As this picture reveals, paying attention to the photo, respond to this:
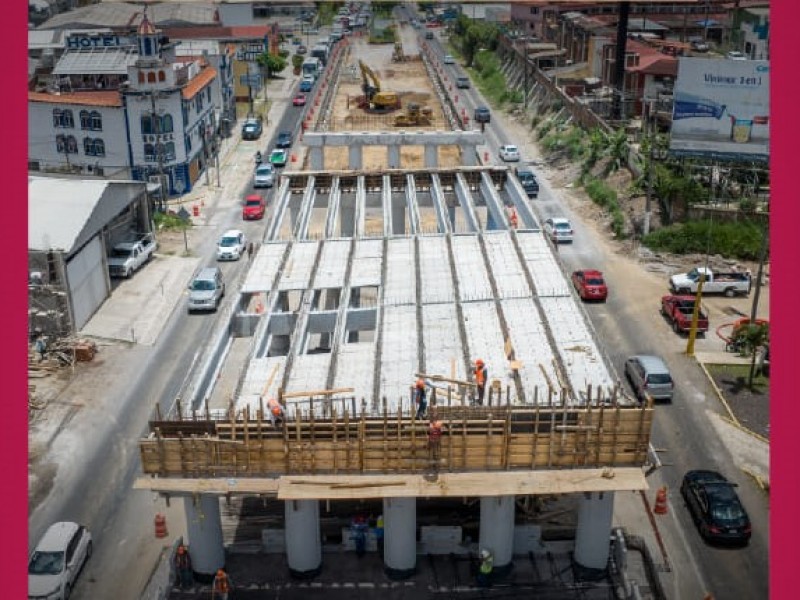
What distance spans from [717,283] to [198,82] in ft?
172

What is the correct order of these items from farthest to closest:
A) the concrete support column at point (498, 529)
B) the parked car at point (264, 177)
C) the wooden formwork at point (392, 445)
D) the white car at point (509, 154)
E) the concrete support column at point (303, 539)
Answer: the white car at point (509, 154)
the parked car at point (264, 177)
the concrete support column at point (303, 539)
the concrete support column at point (498, 529)
the wooden formwork at point (392, 445)

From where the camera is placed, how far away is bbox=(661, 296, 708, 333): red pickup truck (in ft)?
153

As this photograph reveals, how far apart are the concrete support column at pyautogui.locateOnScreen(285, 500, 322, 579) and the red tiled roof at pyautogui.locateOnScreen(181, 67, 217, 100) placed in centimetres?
5487

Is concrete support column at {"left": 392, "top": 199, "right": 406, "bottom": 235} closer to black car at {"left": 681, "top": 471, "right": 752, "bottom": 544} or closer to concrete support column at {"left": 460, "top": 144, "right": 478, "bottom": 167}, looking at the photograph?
concrete support column at {"left": 460, "top": 144, "right": 478, "bottom": 167}

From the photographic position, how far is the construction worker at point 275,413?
24156 mm

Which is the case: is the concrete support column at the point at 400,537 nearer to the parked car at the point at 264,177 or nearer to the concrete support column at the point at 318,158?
the concrete support column at the point at 318,158

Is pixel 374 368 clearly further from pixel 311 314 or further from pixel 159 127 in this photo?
pixel 159 127

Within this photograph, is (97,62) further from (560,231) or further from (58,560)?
(58,560)

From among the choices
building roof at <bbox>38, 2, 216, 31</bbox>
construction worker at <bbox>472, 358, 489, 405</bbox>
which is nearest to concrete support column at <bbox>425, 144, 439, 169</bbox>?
construction worker at <bbox>472, 358, 489, 405</bbox>

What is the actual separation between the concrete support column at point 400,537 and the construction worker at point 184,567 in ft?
21.3

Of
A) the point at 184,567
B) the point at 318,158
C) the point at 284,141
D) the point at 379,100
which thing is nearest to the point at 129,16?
the point at 379,100

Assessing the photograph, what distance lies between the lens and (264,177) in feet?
251

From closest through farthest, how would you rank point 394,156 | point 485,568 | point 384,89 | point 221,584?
1. point 221,584
2. point 485,568
3. point 394,156
4. point 384,89

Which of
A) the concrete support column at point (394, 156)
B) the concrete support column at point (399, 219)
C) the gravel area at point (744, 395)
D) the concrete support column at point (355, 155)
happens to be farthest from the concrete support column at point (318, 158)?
the gravel area at point (744, 395)
